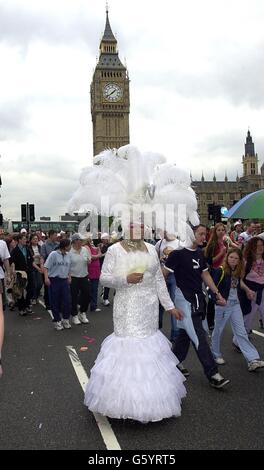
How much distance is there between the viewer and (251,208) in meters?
7.45

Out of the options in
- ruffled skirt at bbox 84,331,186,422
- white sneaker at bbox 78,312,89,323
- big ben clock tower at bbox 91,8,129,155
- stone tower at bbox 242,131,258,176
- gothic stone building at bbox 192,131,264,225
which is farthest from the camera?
stone tower at bbox 242,131,258,176

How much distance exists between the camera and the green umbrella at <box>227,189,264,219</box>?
23.8ft

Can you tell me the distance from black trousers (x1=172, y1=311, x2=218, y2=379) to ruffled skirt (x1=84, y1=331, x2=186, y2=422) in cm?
86

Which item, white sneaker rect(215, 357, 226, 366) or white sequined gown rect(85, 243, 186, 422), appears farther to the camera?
white sneaker rect(215, 357, 226, 366)

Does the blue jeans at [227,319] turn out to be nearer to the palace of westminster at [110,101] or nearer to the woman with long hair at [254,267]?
the woman with long hair at [254,267]

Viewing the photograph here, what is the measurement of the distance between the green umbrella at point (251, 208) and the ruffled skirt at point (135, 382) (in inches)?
126

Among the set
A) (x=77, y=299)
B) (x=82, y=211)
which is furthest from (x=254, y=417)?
(x=77, y=299)

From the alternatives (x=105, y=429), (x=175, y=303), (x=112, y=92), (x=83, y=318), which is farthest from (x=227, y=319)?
(x=112, y=92)

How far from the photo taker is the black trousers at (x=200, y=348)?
218 inches

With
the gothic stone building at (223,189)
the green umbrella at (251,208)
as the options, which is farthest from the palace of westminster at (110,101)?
the green umbrella at (251,208)

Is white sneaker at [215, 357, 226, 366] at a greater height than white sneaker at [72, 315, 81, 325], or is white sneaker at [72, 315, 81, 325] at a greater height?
white sneaker at [215, 357, 226, 366]

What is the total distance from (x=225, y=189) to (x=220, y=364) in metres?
155

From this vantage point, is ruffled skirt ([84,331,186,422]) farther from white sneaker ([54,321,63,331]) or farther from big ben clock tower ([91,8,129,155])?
big ben clock tower ([91,8,129,155])

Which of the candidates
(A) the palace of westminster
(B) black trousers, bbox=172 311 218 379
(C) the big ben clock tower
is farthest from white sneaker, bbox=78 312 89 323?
(C) the big ben clock tower
